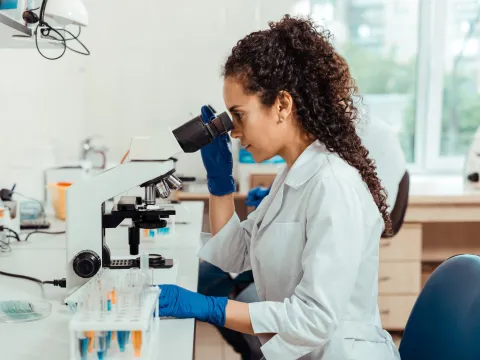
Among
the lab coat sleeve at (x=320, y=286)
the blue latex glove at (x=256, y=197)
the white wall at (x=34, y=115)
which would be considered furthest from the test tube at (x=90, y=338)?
the blue latex glove at (x=256, y=197)

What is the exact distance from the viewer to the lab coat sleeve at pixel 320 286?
1.14m

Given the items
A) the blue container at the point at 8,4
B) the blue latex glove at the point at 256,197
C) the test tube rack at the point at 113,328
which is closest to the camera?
the test tube rack at the point at 113,328

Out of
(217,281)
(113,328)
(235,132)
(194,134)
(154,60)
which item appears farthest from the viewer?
(154,60)

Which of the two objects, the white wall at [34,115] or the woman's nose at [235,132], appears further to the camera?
the white wall at [34,115]

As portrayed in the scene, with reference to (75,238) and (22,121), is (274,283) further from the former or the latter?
(22,121)

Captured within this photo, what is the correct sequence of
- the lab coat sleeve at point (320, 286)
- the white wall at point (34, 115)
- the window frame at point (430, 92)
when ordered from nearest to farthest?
the lab coat sleeve at point (320, 286), the white wall at point (34, 115), the window frame at point (430, 92)

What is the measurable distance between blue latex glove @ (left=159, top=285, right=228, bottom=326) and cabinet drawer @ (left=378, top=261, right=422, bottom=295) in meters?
2.06

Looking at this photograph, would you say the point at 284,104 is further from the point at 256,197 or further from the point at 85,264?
the point at 256,197

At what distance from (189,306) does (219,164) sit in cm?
56

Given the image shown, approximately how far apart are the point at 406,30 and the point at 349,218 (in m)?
3.08

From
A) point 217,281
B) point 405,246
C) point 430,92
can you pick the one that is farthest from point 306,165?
→ point 430,92

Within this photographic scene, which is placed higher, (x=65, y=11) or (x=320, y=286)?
(x=65, y=11)

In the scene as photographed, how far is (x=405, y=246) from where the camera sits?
10.1 feet

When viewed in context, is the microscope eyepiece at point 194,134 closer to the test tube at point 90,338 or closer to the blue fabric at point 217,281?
the test tube at point 90,338
